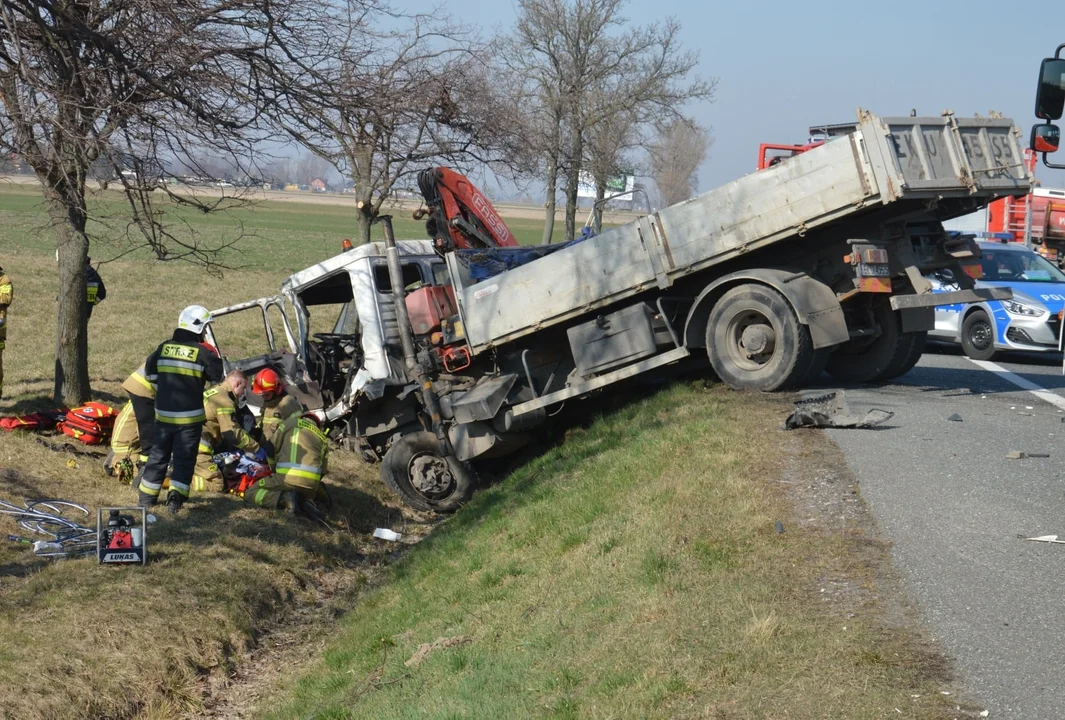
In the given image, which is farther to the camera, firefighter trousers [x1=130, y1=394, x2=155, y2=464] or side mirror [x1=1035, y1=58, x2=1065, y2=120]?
firefighter trousers [x1=130, y1=394, x2=155, y2=464]

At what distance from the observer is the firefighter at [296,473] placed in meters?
9.74

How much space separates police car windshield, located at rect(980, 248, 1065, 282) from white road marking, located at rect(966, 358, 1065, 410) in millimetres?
1528

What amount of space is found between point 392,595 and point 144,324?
12915 millimetres

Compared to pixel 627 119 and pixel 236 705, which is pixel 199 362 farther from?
pixel 627 119

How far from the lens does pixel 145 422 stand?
10008 millimetres

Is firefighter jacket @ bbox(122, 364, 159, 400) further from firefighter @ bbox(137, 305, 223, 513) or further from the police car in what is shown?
the police car

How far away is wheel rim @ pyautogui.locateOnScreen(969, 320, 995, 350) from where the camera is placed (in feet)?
51.3

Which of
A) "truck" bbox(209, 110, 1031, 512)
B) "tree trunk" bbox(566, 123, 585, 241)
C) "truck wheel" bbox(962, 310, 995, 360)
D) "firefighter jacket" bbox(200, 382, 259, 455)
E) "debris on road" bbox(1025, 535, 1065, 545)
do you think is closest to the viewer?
"debris on road" bbox(1025, 535, 1065, 545)


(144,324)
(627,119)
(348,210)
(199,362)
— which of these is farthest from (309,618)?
(348,210)

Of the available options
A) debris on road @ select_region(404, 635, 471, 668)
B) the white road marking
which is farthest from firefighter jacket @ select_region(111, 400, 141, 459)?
the white road marking

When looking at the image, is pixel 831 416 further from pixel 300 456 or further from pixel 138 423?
pixel 138 423

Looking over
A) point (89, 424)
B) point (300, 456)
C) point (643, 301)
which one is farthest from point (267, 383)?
point (643, 301)

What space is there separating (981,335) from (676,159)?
14064 mm

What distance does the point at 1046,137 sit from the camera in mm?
8867
